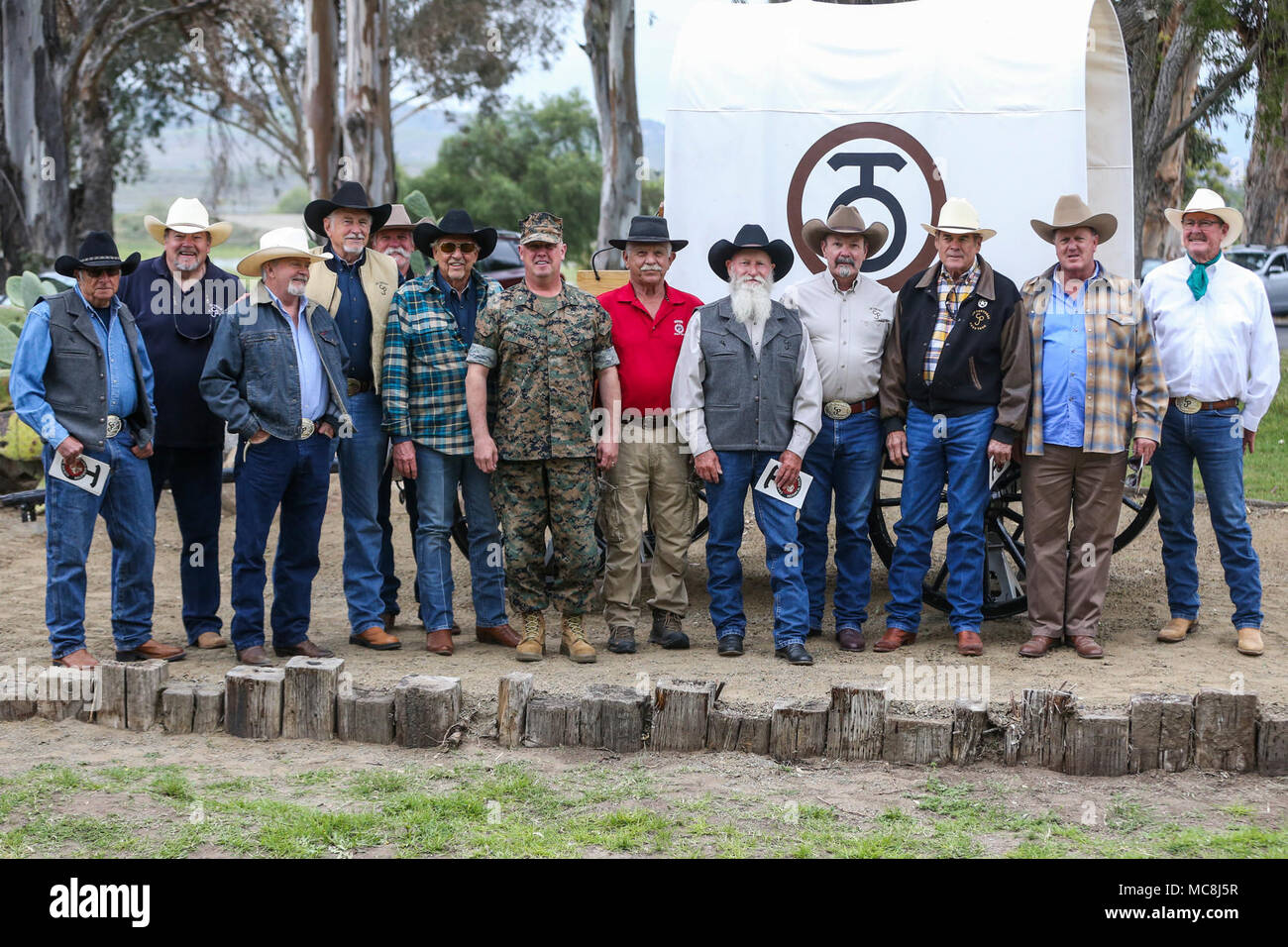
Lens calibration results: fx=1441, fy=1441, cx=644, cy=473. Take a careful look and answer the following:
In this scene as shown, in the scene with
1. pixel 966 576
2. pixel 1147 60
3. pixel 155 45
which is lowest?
pixel 966 576

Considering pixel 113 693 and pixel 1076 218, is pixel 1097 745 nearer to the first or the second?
pixel 1076 218

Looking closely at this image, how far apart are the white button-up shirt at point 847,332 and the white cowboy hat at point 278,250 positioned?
2.22 meters

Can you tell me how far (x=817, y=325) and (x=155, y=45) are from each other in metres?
29.0

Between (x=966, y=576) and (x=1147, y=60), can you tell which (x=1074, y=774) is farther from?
(x=1147, y=60)

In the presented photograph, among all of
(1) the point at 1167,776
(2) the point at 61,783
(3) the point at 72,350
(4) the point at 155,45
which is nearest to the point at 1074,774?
(1) the point at 1167,776

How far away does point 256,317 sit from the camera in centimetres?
622

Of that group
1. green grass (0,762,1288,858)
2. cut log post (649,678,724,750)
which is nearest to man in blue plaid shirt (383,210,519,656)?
cut log post (649,678,724,750)

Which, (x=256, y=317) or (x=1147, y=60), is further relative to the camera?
(x=1147, y=60)

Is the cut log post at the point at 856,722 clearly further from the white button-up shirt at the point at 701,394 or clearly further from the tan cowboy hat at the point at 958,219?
the tan cowboy hat at the point at 958,219

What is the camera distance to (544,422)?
21.0 feet

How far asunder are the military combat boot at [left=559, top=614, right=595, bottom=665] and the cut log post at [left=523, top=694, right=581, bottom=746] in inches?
50.0

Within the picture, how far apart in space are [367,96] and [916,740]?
11.0m

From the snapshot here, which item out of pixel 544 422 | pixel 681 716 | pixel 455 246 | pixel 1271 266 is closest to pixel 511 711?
pixel 681 716

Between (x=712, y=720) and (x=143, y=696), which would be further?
(x=143, y=696)
